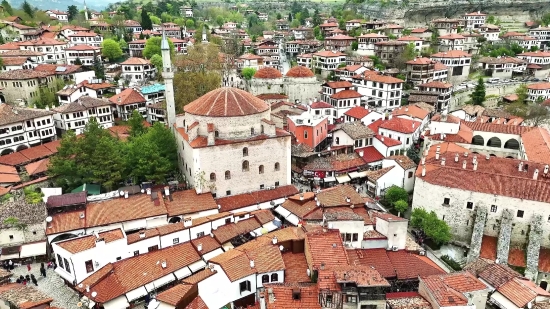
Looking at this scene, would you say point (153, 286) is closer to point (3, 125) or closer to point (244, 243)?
point (244, 243)

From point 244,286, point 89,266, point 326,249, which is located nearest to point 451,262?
point 326,249

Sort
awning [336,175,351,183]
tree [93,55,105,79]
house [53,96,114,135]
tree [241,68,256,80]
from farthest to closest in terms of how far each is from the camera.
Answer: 1. tree [241,68,256,80]
2. tree [93,55,105,79]
3. house [53,96,114,135]
4. awning [336,175,351,183]

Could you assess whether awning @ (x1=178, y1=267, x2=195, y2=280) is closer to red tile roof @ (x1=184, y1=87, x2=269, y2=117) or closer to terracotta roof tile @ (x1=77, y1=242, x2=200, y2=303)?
terracotta roof tile @ (x1=77, y1=242, x2=200, y2=303)

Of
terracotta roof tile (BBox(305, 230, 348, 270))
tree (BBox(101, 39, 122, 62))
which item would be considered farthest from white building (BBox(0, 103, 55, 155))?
terracotta roof tile (BBox(305, 230, 348, 270))

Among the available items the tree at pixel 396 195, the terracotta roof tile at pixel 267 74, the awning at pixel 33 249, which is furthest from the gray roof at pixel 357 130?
the awning at pixel 33 249

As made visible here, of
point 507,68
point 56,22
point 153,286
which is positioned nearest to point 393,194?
point 153,286

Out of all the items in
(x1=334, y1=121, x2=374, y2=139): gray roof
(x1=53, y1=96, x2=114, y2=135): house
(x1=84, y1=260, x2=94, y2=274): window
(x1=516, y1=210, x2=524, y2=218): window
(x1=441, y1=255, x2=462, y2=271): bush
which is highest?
(x1=53, y1=96, x2=114, y2=135): house

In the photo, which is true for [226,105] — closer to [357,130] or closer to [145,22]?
[357,130]
